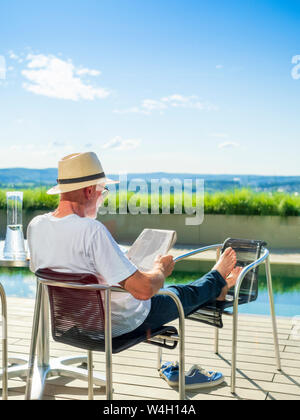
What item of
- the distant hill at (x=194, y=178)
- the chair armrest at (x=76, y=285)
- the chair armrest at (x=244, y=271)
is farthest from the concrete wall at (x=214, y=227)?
the chair armrest at (x=76, y=285)

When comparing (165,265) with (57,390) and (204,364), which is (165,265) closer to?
(57,390)

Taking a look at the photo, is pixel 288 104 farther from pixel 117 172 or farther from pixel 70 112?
pixel 70 112

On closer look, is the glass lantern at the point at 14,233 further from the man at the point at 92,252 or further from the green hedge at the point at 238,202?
the green hedge at the point at 238,202

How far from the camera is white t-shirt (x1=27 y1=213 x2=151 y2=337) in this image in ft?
5.97

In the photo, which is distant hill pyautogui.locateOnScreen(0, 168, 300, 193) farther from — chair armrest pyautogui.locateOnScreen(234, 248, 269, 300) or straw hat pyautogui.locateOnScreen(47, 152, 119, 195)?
straw hat pyautogui.locateOnScreen(47, 152, 119, 195)

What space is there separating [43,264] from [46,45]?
7240 mm

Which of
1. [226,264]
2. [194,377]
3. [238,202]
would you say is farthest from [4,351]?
[238,202]

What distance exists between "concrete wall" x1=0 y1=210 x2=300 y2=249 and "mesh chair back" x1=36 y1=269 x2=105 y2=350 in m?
5.37

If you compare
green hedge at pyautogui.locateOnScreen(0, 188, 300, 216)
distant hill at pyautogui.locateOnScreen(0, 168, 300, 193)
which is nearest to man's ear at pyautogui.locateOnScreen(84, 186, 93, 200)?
distant hill at pyautogui.locateOnScreen(0, 168, 300, 193)

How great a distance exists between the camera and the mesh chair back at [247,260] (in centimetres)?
265

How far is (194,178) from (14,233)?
5445mm

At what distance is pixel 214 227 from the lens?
766 centimetres

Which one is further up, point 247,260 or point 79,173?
point 79,173
